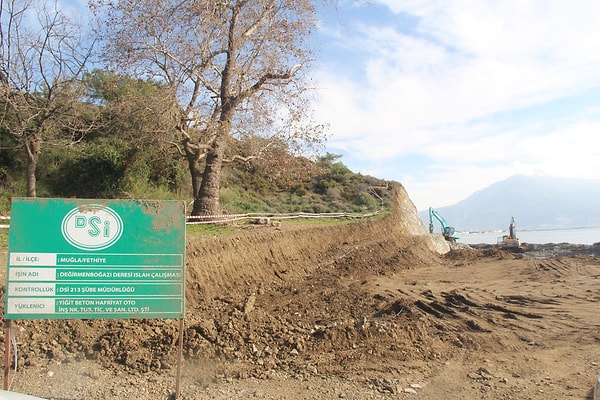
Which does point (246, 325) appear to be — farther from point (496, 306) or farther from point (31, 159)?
point (31, 159)

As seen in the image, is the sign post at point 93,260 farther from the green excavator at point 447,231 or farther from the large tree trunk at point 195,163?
the green excavator at point 447,231

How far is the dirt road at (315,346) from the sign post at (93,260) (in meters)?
0.99

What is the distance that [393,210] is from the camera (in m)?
37.8

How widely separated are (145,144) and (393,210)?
70.6 feet

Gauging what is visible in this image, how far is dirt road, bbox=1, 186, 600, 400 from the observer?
19.8ft

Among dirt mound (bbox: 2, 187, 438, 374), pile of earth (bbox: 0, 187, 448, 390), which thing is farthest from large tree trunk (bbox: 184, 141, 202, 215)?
dirt mound (bbox: 2, 187, 438, 374)

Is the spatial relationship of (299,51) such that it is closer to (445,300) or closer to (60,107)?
(60,107)

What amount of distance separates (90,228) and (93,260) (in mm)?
337

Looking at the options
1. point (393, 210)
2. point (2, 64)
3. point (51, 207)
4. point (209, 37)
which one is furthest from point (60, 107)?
point (393, 210)

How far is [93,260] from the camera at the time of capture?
17.9 feet

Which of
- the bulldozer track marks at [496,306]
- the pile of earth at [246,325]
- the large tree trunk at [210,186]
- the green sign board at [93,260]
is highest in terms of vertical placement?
the large tree trunk at [210,186]

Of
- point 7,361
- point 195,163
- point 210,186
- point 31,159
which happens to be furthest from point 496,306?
point 31,159

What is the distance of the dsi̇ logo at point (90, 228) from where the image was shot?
5.45 meters

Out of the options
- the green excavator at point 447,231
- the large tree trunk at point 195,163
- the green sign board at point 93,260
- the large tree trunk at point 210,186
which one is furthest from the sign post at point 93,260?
the green excavator at point 447,231
